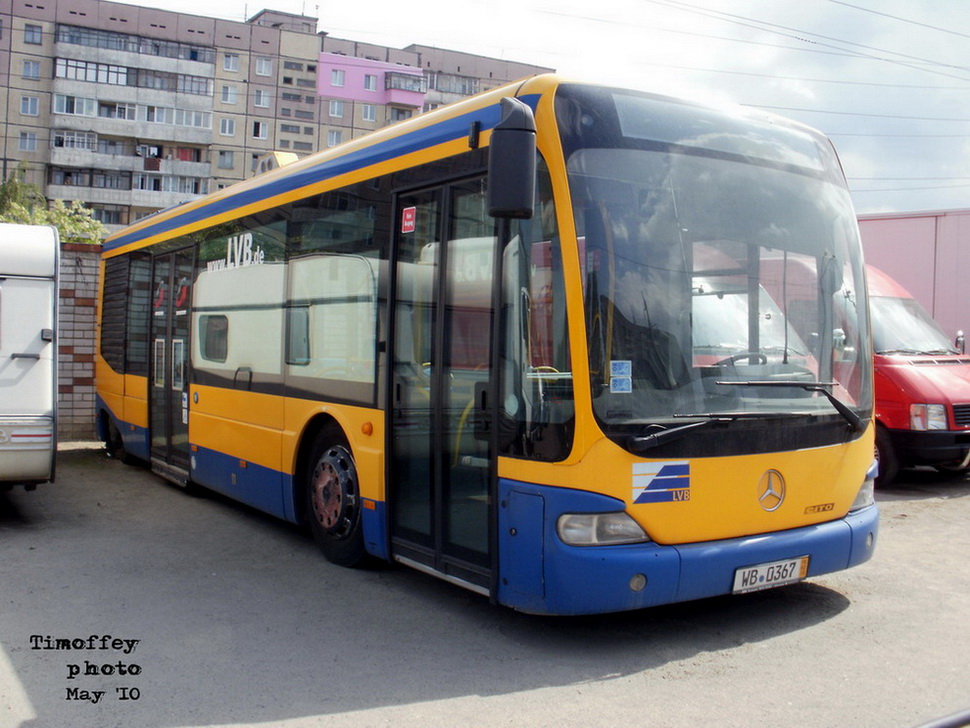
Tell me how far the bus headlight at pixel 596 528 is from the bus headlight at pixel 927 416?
6785 millimetres

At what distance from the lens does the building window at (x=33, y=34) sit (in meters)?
61.3

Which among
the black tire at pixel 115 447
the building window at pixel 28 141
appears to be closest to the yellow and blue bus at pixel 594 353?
the black tire at pixel 115 447

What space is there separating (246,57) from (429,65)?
1378 cm

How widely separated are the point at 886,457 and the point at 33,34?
209ft

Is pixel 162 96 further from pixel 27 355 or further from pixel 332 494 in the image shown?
pixel 332 494

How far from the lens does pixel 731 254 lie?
544 cm

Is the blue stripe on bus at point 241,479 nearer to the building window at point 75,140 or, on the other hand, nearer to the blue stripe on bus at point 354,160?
the blue stripe on bus at point 354,160

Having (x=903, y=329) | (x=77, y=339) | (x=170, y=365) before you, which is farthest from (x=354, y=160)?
(x=77, y=339)

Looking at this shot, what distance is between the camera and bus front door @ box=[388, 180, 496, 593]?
548 cm

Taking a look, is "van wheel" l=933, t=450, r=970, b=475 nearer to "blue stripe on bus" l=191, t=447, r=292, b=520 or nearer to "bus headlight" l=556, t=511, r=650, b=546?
"bus headlight" l=556, t=511, r=650, b=546

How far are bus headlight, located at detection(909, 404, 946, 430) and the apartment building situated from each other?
173ft

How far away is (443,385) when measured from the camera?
5.81m

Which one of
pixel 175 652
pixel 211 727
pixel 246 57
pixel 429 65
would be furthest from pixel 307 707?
pixel 429 65

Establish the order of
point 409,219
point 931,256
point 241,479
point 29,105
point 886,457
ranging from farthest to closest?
point 29,105 → point 931,256 → point 886,457 → point 241,479 → point 409,219
